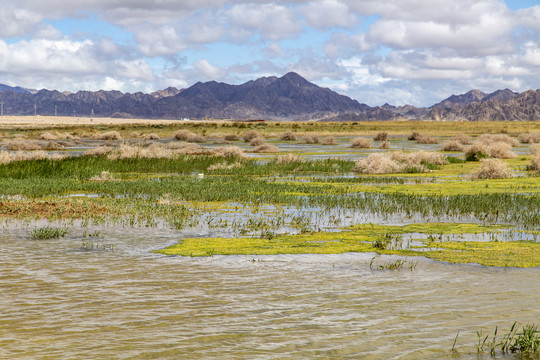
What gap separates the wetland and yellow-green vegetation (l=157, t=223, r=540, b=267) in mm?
55

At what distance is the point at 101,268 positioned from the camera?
11430 mm

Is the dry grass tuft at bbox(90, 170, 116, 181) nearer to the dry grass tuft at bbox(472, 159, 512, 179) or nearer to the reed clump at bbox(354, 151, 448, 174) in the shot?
the reed clump at bbox(354, 151, 448, 174)

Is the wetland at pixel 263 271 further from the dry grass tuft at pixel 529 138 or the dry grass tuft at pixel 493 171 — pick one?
the dry grass tuft at pixel 529 138

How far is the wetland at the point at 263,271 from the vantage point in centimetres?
755

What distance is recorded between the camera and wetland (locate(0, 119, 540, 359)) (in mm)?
7551

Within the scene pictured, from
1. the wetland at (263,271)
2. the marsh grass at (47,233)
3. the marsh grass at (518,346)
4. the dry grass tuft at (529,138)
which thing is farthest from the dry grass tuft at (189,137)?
the marsh grass at (518,346)

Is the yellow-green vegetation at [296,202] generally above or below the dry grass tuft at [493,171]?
below

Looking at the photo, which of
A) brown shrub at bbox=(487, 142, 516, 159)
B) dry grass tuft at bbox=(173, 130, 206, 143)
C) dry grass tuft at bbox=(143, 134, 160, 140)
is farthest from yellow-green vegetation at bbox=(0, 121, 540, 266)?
dry grass tuft at bbox=(143, 134, 160, 140)

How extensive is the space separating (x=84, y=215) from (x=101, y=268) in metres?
7.19

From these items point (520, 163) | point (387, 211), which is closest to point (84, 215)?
point (387, 211)

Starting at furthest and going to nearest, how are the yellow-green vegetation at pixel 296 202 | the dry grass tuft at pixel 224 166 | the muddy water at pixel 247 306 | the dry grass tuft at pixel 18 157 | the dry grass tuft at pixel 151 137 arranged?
1. the dry grass tuft at pixel 151 137
2. the dry grass tuft at pixel 224 166
3. the dry grass tuft at pixel 18 157
4. the yellow-green vegetation at pixel 296 202
5. the muddy water at pixel 247 306

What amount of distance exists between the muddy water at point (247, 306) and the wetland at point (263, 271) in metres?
0.03

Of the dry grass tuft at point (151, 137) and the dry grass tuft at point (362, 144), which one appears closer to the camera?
the dry grass tuft at point (362, 144)

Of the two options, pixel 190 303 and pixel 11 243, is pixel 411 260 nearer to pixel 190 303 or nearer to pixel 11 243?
pixel 190 303
